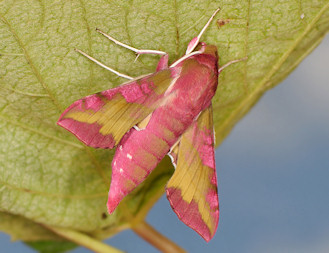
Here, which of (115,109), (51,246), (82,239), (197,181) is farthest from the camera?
(51,246)

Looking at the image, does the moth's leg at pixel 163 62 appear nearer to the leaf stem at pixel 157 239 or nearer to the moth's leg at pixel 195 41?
the moth's leg at pixel 195 41

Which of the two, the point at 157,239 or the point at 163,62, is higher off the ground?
the point at 163,62

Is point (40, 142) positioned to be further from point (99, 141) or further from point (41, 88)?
point (99, 141)

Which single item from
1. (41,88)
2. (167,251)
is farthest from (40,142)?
(167,251)

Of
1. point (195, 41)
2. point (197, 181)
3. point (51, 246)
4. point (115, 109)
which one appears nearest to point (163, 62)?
point (195, 41)

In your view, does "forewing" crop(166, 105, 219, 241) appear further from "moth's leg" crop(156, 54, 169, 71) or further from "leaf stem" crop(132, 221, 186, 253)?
"leaf stem" crop(132, 221, 186, 253)

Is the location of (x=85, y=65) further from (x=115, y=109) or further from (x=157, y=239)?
(x=157, y=239)

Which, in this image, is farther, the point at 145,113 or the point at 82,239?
the point at 82,239
